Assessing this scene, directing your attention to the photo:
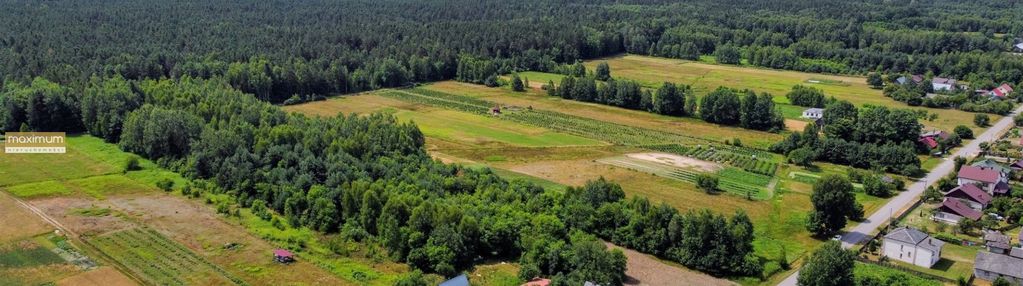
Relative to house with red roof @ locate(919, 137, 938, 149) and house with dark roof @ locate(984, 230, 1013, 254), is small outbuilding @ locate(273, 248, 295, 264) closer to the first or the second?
house with dark roof @ locate(984, 230, 1013, 254)

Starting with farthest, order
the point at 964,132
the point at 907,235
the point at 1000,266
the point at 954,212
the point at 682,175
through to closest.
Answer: the point at 964,132, the point at 682,175, the point at 954,212, the point at 907,235, the point at 1000,266

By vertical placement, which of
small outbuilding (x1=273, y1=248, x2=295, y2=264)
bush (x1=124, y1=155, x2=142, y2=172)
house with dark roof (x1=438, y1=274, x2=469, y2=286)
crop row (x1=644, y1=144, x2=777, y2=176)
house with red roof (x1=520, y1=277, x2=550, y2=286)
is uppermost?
crop row (x1=644, y1=144, x2=777, y2=176)

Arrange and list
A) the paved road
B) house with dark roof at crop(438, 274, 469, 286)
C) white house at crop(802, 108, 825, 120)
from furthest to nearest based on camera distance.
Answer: white house at crop(802, 108, 825, 120), the paved road, house with dark roof at crop(438, 274, 469, 286)

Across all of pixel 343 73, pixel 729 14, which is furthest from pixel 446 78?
pixel 729 14

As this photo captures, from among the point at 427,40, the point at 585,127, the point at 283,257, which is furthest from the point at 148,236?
the point at 427,40

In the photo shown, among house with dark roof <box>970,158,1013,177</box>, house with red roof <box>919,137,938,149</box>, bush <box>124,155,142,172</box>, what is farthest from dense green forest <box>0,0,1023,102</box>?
house with dark roof <box>970,158,1013,177</box>

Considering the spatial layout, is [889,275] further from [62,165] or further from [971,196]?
[62,165]

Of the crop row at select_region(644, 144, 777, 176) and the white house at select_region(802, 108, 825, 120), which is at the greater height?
the white house at select_region(802, 108, 825, 120)
